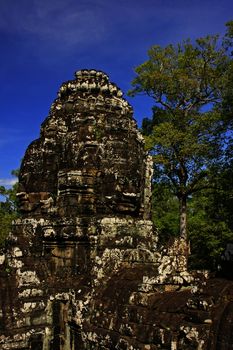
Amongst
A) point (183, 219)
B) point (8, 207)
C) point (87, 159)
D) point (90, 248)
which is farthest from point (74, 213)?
point (8, 207)

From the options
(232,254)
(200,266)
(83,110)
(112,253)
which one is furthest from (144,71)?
(232,254)

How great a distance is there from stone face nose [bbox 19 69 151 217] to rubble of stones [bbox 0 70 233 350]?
15mm

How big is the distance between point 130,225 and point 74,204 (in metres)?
0.85

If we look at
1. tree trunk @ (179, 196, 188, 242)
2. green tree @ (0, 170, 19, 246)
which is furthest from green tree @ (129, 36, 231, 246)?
green tree @ (0, 170, 19, 246)

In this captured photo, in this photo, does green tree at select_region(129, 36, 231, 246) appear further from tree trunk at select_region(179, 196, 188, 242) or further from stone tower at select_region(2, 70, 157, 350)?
stone tower at select_region(2, 70, 157, 350)

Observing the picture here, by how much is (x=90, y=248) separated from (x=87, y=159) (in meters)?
1.28

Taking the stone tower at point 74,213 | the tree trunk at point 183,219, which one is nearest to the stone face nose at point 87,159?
the stone tower at point 74,213

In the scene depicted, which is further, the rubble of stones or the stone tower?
the stone tower

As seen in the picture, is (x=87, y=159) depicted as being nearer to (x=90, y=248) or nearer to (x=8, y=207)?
(x=90, y=248)

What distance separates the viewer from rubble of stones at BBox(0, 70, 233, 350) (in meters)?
3.91

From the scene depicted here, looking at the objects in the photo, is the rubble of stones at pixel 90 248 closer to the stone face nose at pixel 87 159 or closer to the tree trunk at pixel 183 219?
the stone face nose at pixel 87 159

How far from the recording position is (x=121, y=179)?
5.62m

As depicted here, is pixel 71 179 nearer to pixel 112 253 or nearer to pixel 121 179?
pixel 121 179

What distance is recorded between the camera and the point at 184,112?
774 inches
